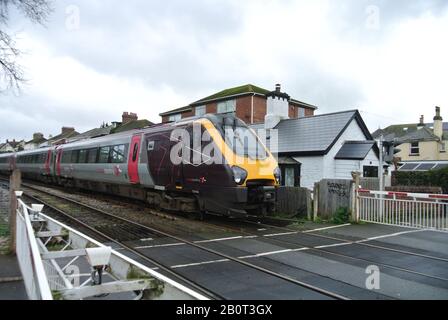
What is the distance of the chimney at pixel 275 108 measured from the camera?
23594 mm

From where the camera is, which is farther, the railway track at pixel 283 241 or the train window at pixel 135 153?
the train window at pixel 135 153

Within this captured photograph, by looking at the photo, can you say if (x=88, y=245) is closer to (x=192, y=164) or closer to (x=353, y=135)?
(x=192, y=164)

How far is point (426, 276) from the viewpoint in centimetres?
606

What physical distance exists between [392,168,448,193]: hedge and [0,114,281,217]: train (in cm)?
1842

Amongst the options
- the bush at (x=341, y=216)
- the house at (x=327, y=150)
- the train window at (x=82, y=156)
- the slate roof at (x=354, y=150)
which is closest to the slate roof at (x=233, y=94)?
the house at (x=327, y=150)

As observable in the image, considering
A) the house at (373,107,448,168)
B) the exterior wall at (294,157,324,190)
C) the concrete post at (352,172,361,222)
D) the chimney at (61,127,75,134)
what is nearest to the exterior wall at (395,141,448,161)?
the house at (373,107,448,168)

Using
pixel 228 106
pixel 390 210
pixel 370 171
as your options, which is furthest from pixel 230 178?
pixel 228 106

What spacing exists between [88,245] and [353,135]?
18.4 m

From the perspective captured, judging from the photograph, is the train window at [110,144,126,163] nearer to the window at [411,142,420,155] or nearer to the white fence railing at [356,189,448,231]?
the white fence railing at [356,189,448,231]

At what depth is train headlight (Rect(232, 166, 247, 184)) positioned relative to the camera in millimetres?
9750

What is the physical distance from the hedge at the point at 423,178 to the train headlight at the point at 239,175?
19.3 meters

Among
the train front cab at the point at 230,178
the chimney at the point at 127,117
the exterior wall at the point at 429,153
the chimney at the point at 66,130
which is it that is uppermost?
the chimney at the point at 66,130

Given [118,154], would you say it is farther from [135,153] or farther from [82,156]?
[82,156]

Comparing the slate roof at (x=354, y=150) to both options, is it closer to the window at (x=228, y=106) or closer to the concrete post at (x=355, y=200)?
the concrete post at (x=355, y=200)
